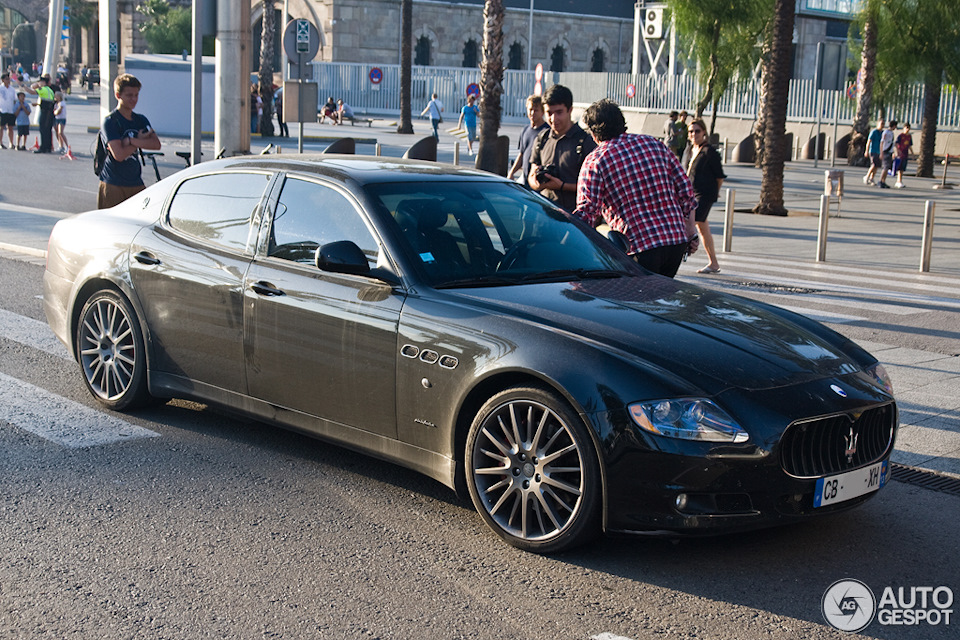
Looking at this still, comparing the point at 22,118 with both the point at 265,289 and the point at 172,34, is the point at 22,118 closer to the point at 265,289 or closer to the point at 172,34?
the point at 265,289

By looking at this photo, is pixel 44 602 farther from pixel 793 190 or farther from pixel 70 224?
pixel 793 190

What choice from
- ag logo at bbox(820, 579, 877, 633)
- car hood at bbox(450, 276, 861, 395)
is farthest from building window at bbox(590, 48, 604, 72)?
ag logo at bbox(820, 579, 877, 633)

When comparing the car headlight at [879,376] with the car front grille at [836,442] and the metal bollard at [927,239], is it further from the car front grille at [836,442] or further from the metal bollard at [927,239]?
the metal bollard at [927,239]

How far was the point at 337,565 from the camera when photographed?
437 cm

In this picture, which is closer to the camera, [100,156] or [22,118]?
[100,156]

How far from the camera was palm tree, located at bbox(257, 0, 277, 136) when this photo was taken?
132 feet

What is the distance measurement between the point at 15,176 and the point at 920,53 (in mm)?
24868

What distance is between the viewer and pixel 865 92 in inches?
1436

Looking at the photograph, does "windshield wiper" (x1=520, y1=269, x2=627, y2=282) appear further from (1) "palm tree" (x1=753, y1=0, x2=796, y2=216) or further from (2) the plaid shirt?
(1) "palm tree" (x1=753, y1=0, x2=796, y2=216)

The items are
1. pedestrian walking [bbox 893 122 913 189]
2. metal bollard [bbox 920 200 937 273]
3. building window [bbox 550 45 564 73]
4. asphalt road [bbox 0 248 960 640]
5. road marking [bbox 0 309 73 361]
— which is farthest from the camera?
building window [bbox 550 45 564 73]

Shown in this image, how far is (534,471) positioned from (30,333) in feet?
18.2

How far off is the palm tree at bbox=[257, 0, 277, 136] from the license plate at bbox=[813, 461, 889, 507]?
37.5 metres

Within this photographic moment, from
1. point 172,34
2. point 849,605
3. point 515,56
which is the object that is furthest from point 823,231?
point 515,56

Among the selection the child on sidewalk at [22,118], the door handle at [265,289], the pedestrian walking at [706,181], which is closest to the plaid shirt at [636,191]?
the door handle at [265,289]
